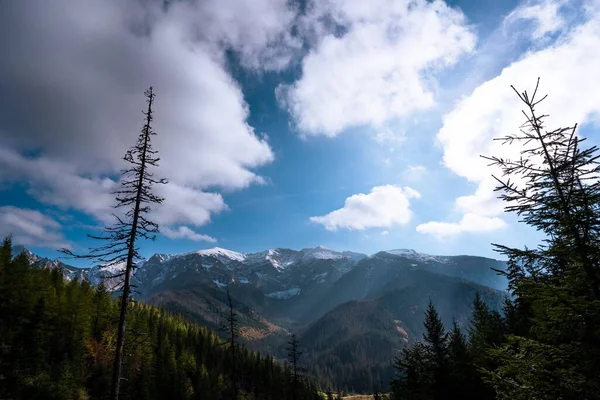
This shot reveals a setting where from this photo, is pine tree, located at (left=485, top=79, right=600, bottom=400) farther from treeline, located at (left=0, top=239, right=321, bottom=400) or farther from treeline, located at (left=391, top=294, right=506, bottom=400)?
treeline, located at (left=0, top=239, right=321, bottom=400)

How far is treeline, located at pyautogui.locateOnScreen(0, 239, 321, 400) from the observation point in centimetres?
4528

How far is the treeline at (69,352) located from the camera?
45.3m

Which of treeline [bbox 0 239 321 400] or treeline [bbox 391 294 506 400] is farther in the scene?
treeline [bbox 0 239 321 400]

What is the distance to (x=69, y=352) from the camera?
198 feet

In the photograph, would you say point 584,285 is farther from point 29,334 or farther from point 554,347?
point 29,334

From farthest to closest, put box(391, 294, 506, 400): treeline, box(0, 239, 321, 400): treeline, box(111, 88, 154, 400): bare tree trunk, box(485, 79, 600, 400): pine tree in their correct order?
box(0, 239, 321, 400): treeline, box(391, 294, 506, 400): treeline, box(111, 88, 154, 400): bare tree trunk, box(485, 79, 600, 400): pine tree

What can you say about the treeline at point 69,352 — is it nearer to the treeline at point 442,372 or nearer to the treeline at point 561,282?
the treeline at point 442,372

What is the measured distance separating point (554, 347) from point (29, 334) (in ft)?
231

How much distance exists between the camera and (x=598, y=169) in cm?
894

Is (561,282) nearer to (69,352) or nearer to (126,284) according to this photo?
(126,284)

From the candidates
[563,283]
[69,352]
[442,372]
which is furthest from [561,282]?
[69,352]

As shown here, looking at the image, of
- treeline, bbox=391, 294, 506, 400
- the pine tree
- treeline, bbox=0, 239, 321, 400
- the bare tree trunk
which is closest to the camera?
the pine tree

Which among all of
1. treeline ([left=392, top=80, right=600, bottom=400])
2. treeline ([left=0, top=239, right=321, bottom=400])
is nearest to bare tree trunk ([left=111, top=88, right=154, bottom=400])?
treeline ([left=0, top=239, right=321, bottom=400])

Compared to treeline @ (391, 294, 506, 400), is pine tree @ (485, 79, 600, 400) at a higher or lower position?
higher
